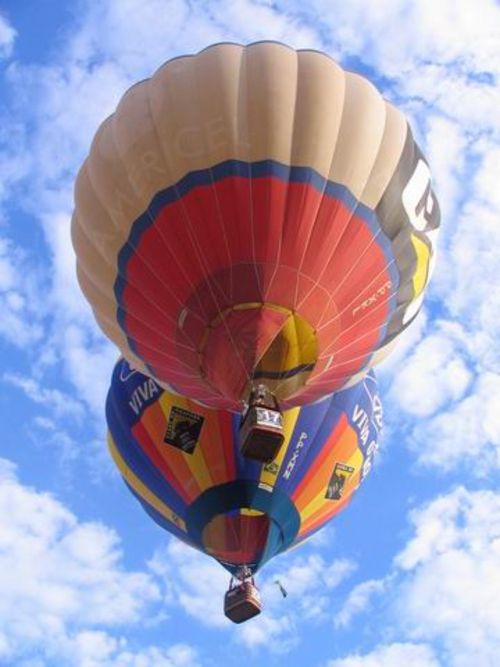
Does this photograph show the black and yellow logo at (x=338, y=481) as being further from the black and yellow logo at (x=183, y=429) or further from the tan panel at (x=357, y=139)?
the tan panel at (x=357, y=139)

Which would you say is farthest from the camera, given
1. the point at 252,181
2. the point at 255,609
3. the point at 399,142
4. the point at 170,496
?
the point at 170,496

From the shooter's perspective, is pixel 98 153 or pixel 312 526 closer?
pixel 98 153

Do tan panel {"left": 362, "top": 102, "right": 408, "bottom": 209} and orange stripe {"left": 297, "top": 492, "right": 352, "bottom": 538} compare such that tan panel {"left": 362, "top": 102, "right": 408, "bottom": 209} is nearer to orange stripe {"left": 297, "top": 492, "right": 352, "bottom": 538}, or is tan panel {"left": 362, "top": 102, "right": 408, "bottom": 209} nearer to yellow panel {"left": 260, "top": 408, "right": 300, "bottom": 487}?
yellow panel {"left": 260, "top": 408, "right": 300, "bottom": 487}

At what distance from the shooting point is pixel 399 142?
9141 mm

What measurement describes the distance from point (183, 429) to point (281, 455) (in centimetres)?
112

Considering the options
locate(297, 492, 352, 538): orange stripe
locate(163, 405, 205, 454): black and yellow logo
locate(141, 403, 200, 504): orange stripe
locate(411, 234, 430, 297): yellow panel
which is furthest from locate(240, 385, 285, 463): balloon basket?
locate(297, 492, 352, 538): orange stripe

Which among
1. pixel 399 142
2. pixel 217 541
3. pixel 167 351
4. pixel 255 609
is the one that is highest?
pixel 399 142

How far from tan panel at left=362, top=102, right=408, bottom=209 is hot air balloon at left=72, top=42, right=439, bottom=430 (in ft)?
0.05

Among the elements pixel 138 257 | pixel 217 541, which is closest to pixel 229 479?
pixel 217 541

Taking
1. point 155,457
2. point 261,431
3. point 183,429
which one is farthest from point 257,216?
point 155,457

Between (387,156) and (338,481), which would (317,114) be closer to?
(387,156)

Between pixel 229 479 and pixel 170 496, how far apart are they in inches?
36.1

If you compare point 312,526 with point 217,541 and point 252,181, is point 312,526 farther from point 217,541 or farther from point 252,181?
point 252,181

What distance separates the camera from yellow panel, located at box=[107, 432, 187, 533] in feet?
36.3
